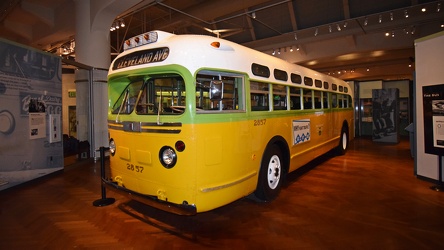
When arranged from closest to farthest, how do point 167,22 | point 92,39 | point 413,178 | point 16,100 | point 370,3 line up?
point 16,100, point 413,178, point 92,39, point 370,3, point 167,22

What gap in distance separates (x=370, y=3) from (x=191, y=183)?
9773 mm

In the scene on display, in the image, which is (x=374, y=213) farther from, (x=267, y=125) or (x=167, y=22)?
(x=167, y=22)

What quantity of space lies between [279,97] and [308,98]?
Answer: 1.46 m

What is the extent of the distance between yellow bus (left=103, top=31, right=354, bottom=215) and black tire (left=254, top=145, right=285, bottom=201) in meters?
0.02

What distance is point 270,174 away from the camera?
4.27 metres

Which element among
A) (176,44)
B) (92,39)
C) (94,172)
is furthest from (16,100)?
(176,44)

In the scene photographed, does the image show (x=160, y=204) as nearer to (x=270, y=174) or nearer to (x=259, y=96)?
(x=270, y=174)

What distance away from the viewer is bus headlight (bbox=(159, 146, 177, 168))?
3012 millimetres

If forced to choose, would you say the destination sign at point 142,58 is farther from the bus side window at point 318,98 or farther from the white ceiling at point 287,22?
the white ceiling at point 287,22

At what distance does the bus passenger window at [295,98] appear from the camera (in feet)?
A: 16.2

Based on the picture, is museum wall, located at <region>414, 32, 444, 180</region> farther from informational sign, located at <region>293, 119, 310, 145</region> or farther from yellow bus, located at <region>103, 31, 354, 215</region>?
yellow bus, located at <region>103, 31, 354, 215</region>

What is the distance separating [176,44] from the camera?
3.06 metres

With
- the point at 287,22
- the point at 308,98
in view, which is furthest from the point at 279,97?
the point at 287,22

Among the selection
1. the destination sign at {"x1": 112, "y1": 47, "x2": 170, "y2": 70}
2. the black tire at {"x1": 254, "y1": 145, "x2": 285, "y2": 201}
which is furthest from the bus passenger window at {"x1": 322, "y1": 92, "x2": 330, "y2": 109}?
the destination sign at {"x1": 112, "y1": 47, "x2": 170, "y2": 70}
